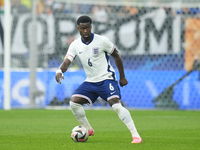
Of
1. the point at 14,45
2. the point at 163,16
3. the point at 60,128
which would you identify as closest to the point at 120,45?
the point at 163,16

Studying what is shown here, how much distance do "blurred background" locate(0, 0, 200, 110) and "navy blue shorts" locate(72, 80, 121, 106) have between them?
23.5 ft

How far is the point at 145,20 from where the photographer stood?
46.1 feet

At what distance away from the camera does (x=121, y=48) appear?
46.4 feet

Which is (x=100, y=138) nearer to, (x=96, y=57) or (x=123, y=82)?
(x=123, y=82)

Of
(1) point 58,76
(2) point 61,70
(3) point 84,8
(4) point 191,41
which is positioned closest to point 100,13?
(3) point 84,8

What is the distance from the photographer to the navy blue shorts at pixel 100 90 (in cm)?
556

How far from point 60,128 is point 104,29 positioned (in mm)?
7226

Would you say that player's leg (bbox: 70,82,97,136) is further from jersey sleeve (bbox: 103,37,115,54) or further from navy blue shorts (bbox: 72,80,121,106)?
jersey sleeve (bbox: 103,37,115,54)

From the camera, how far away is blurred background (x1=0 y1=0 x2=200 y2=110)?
13.0 meters

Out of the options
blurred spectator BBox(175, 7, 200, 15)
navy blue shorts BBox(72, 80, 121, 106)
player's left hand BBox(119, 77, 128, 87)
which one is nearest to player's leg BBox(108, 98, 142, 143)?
navy blue shorts BBox(72, 80, 121, 106)

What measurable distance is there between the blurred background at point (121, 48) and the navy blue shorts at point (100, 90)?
7162 mm

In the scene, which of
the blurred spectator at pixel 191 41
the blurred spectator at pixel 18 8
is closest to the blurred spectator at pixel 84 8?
the blurred spectator at pixel 18 8

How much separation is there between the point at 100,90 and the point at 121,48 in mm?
8601

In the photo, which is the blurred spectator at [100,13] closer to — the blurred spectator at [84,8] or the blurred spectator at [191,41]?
the blurred spectator at [84,8]
